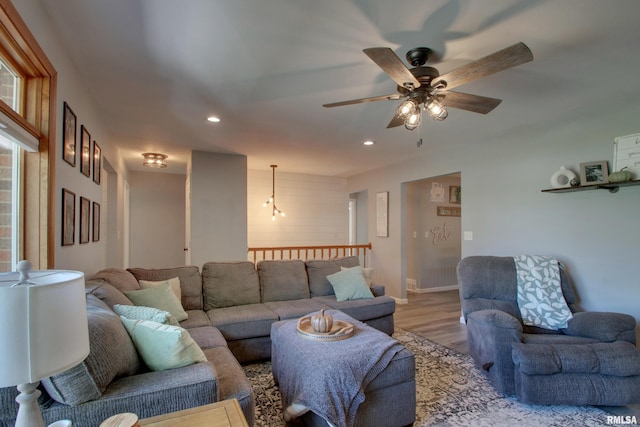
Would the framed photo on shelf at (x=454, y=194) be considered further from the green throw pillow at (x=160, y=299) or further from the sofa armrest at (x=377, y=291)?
the green throw pillow at (x=160, y=299)

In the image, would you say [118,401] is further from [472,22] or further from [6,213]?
[472,22]

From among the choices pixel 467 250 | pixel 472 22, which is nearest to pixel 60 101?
pixel 472 22

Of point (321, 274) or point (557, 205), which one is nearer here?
point (557, 205)

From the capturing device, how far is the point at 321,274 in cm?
408

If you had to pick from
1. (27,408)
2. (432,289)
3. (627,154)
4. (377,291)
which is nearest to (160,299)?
(27,408)

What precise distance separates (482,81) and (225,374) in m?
2.72

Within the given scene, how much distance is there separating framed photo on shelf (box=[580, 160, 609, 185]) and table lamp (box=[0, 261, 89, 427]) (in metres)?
3.95

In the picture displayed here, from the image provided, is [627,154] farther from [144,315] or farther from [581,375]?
[144,315]

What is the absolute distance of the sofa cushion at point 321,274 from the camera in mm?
3996

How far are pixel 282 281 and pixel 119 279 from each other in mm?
1682

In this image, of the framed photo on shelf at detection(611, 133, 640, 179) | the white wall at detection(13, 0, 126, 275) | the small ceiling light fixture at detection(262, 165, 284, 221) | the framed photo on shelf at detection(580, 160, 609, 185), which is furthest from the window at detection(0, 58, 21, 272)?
the small ceiling light fixture at detection(262, 165, 284, 221)

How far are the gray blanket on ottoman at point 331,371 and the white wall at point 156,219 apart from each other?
17.3 ft

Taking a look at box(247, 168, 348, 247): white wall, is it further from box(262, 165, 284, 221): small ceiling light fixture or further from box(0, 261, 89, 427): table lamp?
box(0, 261, 89, 427): table lamp

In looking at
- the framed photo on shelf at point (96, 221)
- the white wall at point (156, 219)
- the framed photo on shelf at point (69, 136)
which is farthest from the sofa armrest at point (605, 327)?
the white wall at point (156, 219)
